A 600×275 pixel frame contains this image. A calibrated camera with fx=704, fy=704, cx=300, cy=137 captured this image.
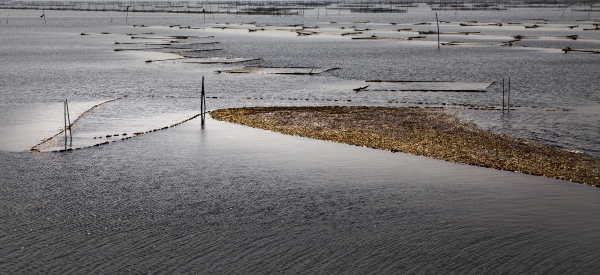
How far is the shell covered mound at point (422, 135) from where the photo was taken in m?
16.8

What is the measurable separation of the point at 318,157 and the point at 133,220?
6.37m

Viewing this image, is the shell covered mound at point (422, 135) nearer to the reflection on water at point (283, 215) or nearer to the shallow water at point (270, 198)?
the shallow water at point (270, 198)

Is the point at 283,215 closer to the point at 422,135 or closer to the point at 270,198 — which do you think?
the point at 270,198

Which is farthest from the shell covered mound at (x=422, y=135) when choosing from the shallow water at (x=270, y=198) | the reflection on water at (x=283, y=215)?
the reflection on water at (x=283, y=215)

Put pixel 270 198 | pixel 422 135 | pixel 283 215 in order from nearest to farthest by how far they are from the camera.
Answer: pixel 283 215 < pixel 270 198 < pixel 422 135

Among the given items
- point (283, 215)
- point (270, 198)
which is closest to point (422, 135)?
point (270, 198)

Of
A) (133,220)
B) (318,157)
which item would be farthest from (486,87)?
(133,220)

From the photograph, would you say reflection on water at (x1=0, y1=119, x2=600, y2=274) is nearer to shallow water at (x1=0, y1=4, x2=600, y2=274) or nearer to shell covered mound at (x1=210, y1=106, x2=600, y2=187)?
shallow water at (x1=0, y1=4, x2=600, y2=274)

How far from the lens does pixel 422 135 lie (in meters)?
20.4

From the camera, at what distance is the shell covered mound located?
16.8m

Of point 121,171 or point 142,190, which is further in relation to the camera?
point 121,171

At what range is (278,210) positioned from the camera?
13539mm

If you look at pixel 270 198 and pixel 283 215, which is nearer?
pixel 283 215

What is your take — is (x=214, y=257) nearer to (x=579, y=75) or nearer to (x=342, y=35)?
(x=579, y=75)
